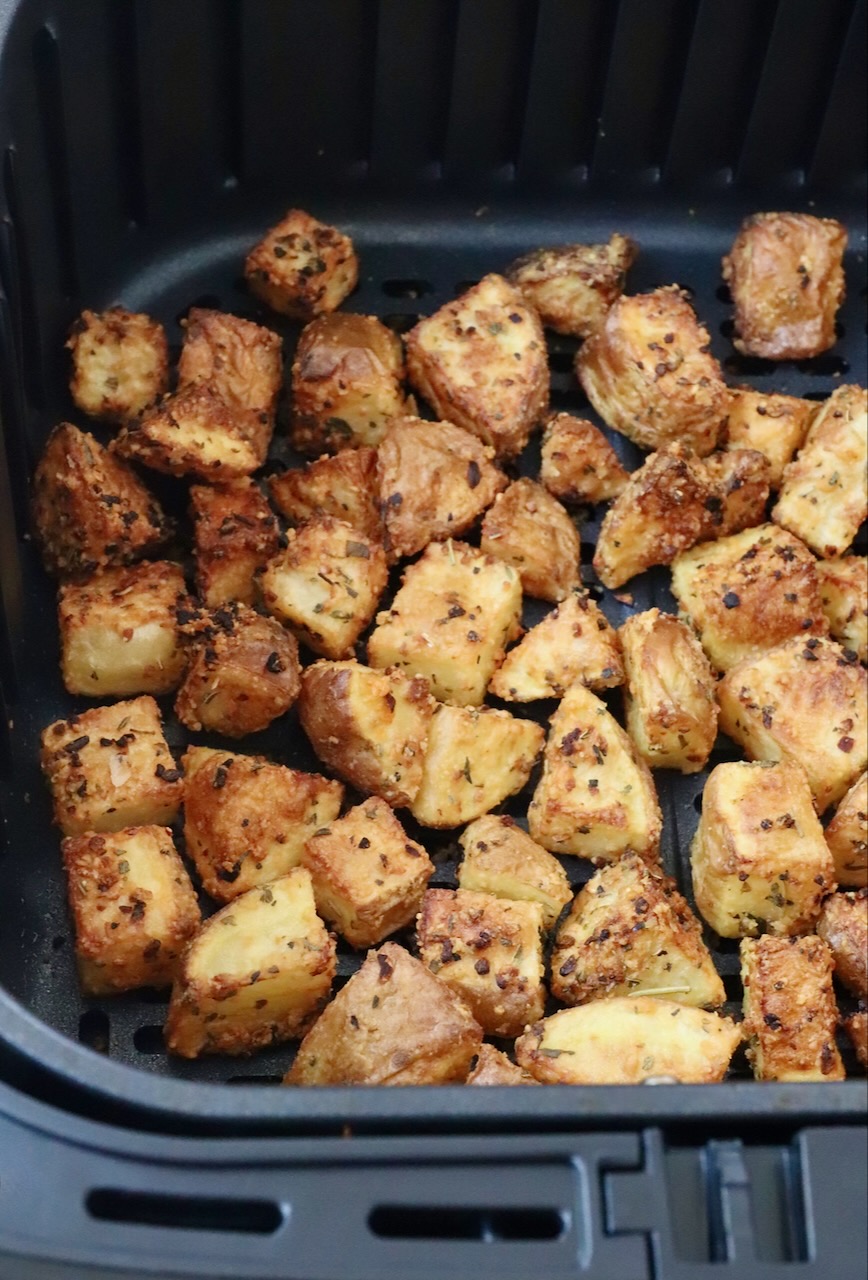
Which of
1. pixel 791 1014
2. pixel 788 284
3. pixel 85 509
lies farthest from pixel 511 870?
pixel 788 284

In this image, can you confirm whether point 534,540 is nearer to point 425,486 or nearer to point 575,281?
point 425,486

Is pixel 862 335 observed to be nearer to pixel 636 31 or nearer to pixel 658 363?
pixel 658 363

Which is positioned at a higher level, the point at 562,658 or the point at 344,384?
the point at 344,384

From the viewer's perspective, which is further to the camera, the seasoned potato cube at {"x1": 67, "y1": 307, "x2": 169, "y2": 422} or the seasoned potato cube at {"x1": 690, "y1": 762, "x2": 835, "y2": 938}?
the seasoned potato cube at {"x1": 67, "y1": 307, "x2": 169, "y2": 422}

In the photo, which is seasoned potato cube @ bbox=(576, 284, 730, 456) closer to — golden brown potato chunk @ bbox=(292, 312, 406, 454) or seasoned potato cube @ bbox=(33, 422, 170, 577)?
golden brown potato chunk @ bbox=(292, 312, 406, 454)

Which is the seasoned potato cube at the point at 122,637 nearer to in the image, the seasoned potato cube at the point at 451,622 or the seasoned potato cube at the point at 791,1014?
the seasoned potato cube at the point at 451,622

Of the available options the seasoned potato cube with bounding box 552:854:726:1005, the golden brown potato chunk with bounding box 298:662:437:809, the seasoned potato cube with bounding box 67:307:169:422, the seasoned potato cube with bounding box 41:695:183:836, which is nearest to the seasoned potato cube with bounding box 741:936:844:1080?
the seasoned potato cube with bounding box 552:854:726:1005

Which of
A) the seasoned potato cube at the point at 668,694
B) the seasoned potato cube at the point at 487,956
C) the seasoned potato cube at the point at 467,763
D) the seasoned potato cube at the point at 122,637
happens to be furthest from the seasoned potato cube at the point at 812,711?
the seasoned potato cube at the point at 122,637
